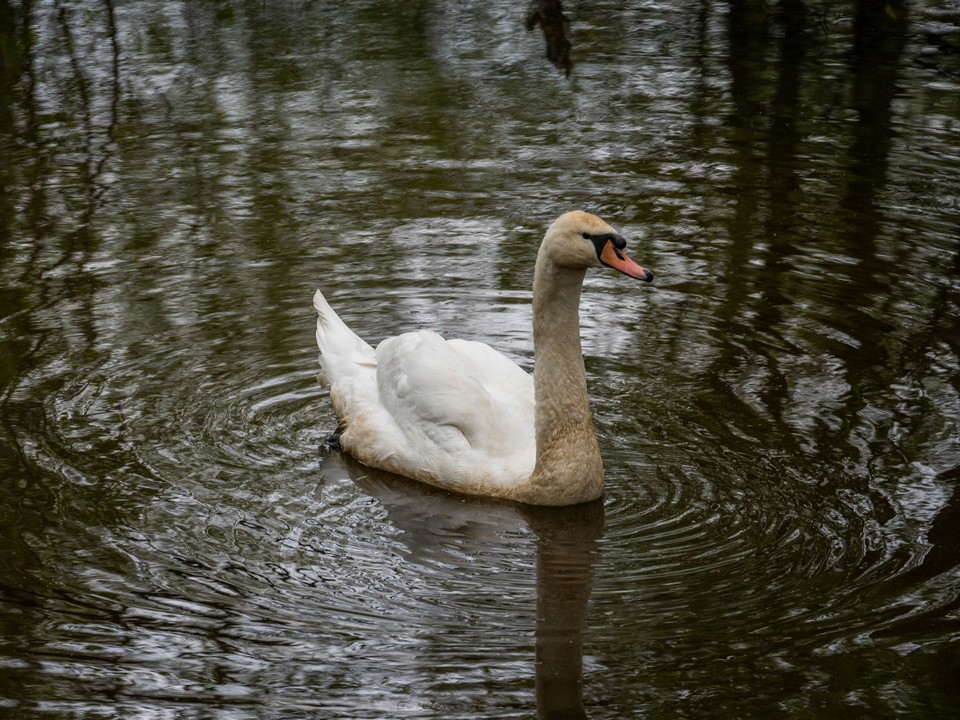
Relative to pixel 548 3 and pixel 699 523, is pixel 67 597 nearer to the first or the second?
pixel 699 523

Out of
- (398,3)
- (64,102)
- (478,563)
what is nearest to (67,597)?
(478,563)

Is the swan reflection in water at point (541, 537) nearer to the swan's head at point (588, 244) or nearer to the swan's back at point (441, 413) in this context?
the swan's back at point (441, 413)

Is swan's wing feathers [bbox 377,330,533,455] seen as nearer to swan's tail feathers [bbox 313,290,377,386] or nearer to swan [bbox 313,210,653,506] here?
swan [bbox 313,210,653,506]

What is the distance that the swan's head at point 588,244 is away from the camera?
6.93 m

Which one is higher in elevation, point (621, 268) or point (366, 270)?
point (621, 268)

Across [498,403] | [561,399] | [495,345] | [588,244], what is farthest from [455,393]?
[495,345]

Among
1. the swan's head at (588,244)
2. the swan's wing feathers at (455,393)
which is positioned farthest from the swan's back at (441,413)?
the swan's head at (588,244)

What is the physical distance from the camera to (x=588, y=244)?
22.8 ft

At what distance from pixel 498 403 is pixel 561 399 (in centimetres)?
63

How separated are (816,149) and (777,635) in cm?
858

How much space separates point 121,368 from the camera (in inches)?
355

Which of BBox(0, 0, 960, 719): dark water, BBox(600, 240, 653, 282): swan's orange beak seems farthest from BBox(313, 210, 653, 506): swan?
BBox(0, 0, 960, 719): dark water

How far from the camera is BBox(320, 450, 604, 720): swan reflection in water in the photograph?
18.5 feet

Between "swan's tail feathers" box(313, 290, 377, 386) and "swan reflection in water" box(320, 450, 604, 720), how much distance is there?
631mm
